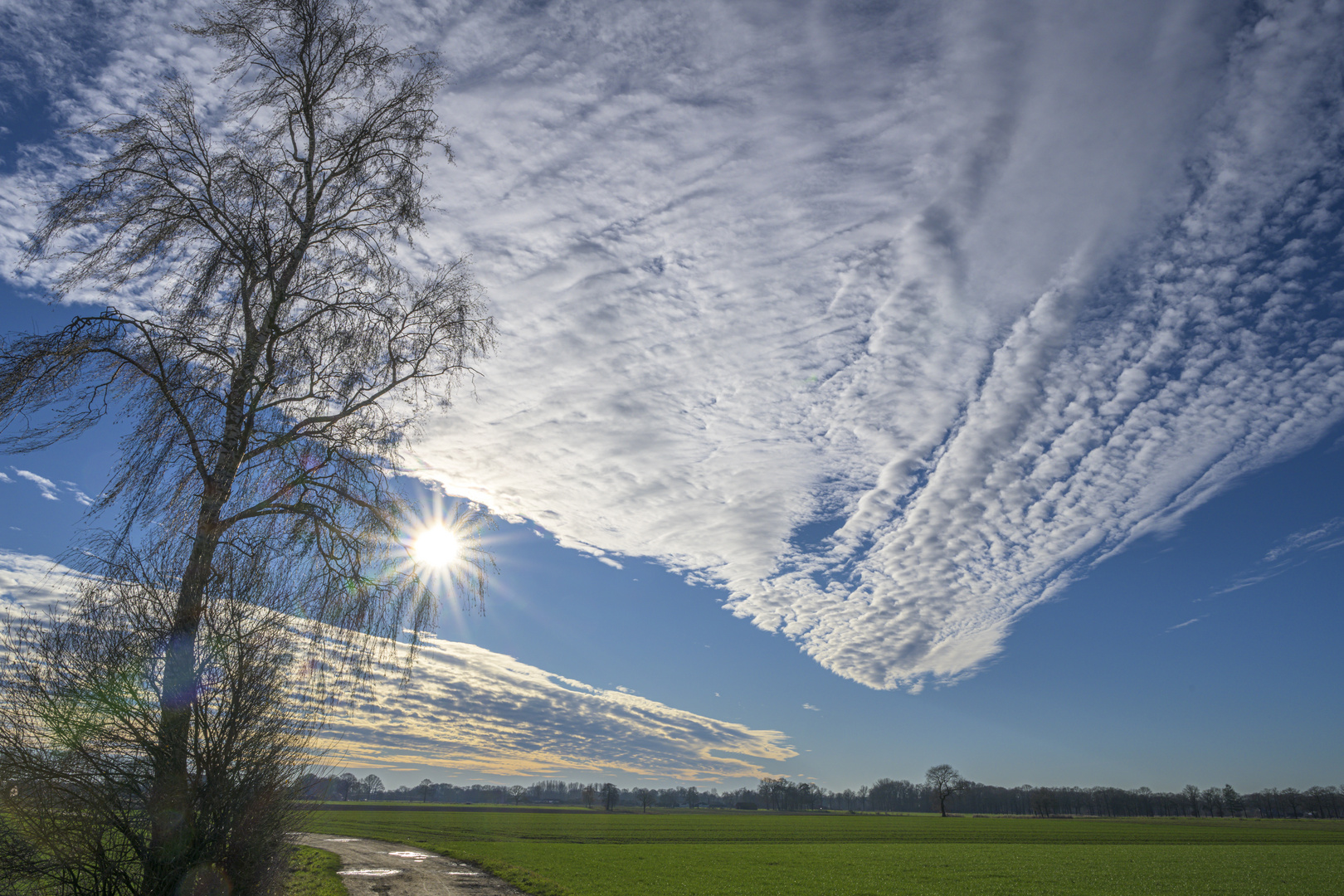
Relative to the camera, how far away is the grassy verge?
17.4 meters

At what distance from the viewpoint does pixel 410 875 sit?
24.7 metres

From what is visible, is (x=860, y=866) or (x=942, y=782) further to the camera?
(x=942, y=782)

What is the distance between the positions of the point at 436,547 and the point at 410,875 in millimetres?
22034

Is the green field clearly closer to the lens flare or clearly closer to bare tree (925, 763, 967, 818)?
the lens flare

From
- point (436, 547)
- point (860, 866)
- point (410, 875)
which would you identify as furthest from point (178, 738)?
point (860, 866)

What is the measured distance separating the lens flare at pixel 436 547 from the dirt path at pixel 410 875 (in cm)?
975

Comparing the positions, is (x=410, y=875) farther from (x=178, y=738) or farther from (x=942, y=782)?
(x=942, y=782)

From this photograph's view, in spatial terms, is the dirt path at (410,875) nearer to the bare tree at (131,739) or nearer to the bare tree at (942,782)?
the bare tree at (131,739)

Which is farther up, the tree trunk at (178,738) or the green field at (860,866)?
the tree trunk at (178,738)

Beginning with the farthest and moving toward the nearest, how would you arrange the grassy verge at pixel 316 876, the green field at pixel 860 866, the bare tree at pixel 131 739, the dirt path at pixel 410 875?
the green field at pixel 860 866 < the dirt path at pixel 410 875 < the grassy verge at pixel 316 876 < the bare tree at pixel 131 739

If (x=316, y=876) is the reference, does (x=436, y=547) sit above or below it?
above

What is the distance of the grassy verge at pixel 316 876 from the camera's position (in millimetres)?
17442

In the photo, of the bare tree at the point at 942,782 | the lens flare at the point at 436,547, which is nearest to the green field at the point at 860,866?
the lens flare at the point at 436,547

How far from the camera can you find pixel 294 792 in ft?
31.2
